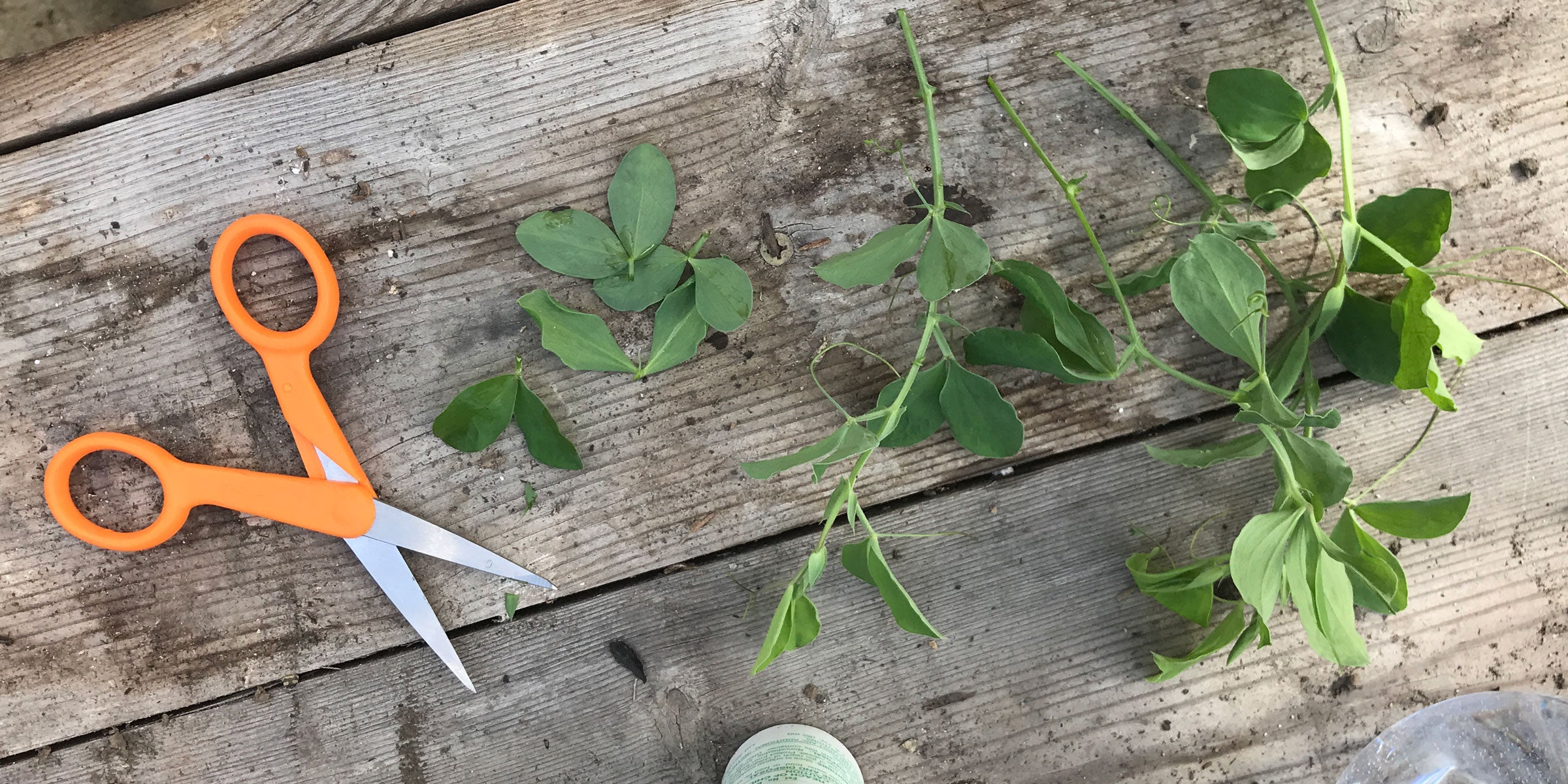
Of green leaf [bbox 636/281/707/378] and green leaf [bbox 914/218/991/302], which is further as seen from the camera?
green leaf [bbox 636/281/707/378]

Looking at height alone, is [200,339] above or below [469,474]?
above

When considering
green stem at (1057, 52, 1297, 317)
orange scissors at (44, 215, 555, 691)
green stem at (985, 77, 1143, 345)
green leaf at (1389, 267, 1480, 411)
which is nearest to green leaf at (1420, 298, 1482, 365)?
green leaf at (1389, 267, 1480, 411)

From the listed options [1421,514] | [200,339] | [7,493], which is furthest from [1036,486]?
[7,493]

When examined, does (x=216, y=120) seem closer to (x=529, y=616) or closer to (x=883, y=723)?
(x=529, y=616)

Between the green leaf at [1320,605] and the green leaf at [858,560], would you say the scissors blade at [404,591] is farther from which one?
the green leaf at [1320,605]

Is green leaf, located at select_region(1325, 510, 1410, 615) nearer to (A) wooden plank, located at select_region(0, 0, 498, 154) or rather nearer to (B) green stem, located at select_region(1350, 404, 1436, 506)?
(B) green stem, located at select_region(1350, 404, 1436, 506)

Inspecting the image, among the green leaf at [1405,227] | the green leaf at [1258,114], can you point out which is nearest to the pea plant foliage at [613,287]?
the green leaf at [1258,114]

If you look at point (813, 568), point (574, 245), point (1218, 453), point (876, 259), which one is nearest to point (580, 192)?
point (574, 245)

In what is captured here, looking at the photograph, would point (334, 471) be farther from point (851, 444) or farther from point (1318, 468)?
point (1318, 468)
